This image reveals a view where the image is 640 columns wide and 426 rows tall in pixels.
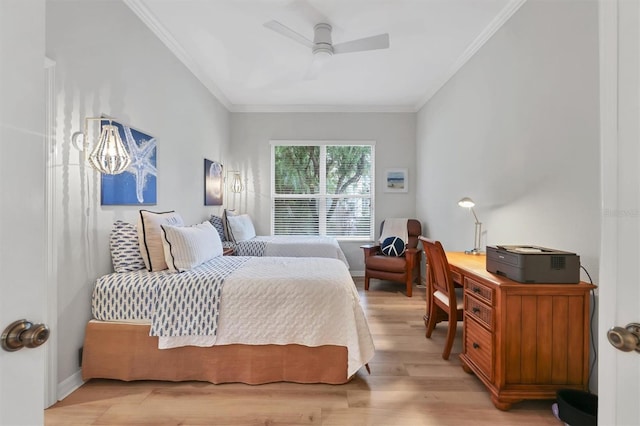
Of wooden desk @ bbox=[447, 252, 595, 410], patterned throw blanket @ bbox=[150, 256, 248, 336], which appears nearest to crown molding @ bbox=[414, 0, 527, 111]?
wooden desk @ bbox=[447, 252, 595, 410]

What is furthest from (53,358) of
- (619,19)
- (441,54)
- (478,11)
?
(441,54)

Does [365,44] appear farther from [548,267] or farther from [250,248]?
[250,248]

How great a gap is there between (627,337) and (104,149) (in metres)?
2.62

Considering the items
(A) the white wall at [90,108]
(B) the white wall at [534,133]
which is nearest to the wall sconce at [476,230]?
(B) the white wall at [534,133]

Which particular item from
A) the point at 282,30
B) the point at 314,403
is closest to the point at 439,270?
the point at 314,403

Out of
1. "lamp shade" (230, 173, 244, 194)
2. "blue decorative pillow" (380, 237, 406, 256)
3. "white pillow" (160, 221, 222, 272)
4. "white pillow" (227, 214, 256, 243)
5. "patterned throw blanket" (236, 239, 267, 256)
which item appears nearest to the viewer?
"white pillow" (160, 221, 222, 272)

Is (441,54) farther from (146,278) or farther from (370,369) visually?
(146,278)

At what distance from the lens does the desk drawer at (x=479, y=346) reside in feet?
6.04

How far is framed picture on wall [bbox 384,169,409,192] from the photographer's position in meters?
5.18

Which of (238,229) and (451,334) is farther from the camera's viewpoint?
(238,229)

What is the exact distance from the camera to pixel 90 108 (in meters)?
2.05

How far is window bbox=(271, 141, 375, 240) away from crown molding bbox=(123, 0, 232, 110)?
1598 millimetres

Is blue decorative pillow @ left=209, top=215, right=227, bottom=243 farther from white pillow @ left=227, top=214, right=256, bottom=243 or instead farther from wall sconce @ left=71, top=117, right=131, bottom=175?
wall sconce @ left=71, top=117, right=131, bottom=175

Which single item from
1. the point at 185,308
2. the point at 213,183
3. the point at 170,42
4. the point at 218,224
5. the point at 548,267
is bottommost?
the point at 185,308
